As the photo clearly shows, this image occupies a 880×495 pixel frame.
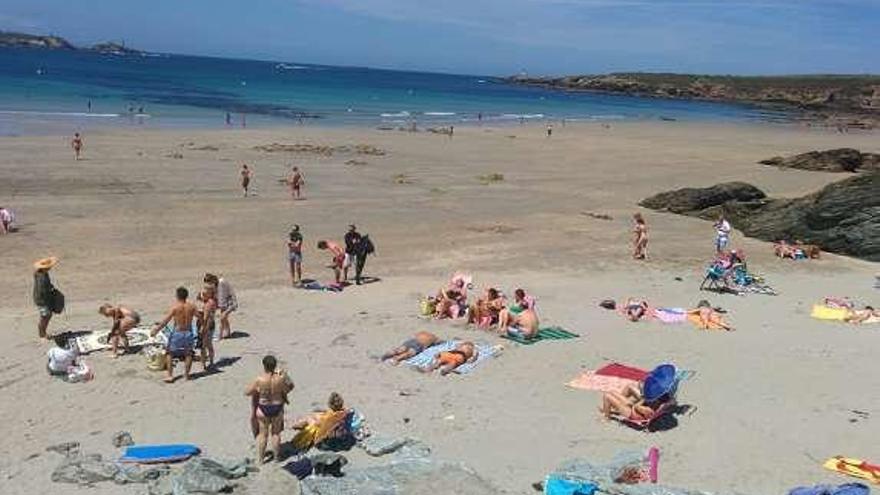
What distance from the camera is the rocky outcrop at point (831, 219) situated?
23562mm

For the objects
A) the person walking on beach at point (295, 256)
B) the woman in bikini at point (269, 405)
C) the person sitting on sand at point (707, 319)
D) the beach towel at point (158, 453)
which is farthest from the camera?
the person walking on beach at point (295, 256)

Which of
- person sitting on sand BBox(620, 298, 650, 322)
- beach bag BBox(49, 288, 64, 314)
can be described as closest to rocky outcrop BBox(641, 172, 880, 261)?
person sitting on sand BBox(620, 298, 650, 322)

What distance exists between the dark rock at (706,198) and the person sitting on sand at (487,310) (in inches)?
641

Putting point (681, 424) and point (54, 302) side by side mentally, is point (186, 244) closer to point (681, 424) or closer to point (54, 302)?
point (54, 302)

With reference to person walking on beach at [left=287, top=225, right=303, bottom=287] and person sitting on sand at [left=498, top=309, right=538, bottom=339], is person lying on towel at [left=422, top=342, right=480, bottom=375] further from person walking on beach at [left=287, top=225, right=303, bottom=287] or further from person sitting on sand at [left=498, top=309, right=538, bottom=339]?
person walking on beach at [left=287, top=225, right=303, bottom=287]

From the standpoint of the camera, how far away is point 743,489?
9469 millimetres

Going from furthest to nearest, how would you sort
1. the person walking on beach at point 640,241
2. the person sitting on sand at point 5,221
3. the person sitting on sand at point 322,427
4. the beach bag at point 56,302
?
the person walking on beach at point 640,241, the person sitting on sand at point 5,221, the beach bag at point 56,302, the person sitting on sand at point 322,427

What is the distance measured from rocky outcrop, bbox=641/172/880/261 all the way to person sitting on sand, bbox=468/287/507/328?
40.7ft

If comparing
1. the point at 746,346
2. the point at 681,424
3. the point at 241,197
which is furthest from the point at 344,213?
the point at 681,424

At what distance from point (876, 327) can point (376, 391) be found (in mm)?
9265

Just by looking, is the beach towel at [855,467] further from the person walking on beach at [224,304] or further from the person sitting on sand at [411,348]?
the person walking on beach at [224,304]

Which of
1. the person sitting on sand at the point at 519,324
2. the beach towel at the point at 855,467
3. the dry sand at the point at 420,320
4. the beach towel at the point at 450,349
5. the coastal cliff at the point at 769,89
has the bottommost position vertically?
the dry sand at the point at 420,320

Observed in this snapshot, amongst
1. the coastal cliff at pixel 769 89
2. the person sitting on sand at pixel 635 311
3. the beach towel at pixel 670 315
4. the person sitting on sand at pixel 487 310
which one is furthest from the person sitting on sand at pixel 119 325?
the coastal cliff at pixel 769 89

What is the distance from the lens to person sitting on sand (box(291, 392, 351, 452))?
10.1 metres
